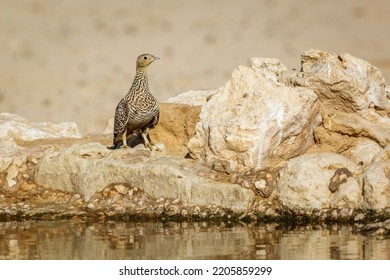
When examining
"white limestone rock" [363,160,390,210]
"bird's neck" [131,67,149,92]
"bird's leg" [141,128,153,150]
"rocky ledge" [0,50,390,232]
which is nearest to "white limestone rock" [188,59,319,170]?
"rocky ledge" [0,50,390,232]

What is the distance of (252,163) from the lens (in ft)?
45.9

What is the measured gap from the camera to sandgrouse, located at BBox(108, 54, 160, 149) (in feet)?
51.5

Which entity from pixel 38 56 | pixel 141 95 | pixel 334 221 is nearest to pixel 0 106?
pixel 38 56

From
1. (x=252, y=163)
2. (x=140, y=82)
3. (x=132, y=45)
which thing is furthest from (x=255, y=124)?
(x=132, y=45)

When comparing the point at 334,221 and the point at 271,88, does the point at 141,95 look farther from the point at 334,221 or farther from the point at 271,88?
the point at 334,221

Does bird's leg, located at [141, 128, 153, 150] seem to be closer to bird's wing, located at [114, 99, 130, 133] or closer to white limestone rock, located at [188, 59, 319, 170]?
bird's wing, located at [114, 99, 130, 133]

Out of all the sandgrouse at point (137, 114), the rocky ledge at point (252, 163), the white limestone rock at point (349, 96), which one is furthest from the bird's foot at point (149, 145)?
the white limestone rock at point (349, 96)

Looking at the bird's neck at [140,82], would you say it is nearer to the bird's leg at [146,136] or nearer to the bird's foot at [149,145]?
the bird's leg at [146,136]

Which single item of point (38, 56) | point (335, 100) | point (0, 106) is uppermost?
point (38, 56)

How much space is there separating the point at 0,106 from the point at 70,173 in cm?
1321

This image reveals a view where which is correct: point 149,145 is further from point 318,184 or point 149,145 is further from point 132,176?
point 318,184

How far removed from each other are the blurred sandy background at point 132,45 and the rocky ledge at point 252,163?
9.99m

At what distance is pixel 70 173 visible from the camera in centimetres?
1480

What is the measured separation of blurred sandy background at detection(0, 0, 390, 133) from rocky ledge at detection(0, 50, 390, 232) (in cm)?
999
